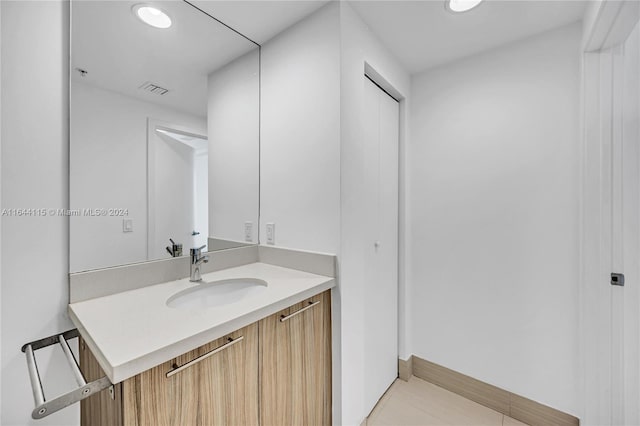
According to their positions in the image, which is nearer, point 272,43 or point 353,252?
point 353,252

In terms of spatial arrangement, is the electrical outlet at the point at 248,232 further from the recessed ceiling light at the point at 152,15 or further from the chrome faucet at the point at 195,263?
the recessed ceiling light at the point at 152,15

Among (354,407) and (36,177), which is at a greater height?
(36,177)

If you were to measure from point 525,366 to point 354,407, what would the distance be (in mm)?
1078

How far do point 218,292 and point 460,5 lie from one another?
1.90 meters

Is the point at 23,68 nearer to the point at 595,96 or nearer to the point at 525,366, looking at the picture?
the point at 595,96

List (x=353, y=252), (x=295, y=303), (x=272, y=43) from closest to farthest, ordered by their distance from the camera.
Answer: (x=295, y=303), (x=353, y=252), (x=272, y=43)

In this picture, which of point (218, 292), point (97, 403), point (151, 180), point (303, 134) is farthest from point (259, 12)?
point (97, 403)

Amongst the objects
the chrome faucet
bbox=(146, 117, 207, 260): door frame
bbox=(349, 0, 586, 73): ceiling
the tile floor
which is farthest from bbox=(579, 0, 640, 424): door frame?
bbox=(146, 117, 207, 260): door frame

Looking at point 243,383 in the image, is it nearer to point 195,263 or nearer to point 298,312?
point 298,312

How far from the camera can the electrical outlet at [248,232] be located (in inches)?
67.7

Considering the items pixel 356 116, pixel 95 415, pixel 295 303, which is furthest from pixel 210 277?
pixel 356 116

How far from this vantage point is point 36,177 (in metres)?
0.97

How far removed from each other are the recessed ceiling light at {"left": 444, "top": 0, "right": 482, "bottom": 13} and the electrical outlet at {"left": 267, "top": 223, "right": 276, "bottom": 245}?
1465 millimetres

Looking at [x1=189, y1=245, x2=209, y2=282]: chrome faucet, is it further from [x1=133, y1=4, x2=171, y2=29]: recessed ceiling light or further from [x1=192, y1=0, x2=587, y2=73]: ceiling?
[x1=192, y1=0, x2=587, y2=73]: ceiling
